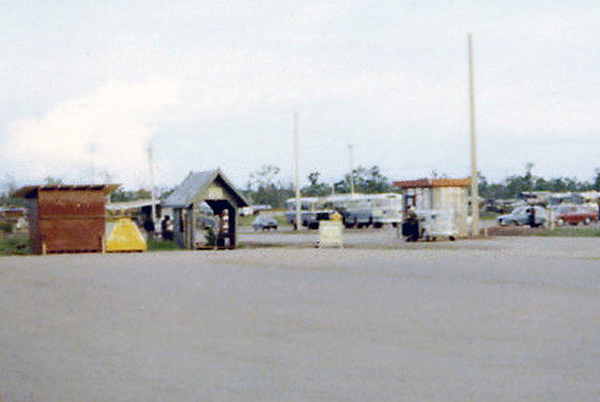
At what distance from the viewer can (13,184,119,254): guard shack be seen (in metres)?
31.8

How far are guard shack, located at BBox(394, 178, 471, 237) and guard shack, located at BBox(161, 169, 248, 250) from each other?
829cm

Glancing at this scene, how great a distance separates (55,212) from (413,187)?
1639 centimetres

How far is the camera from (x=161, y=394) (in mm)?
7266

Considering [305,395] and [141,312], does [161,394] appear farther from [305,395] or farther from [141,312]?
[141,312]

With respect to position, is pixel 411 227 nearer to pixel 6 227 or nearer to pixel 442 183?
pixel 442 183

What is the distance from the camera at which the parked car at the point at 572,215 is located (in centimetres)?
5369

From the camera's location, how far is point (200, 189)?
1384 inches

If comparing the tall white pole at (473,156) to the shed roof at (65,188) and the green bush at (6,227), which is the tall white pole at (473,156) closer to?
the shed roof at (65,188)

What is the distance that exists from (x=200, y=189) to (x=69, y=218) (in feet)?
18.7

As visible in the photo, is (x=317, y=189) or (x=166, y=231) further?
(x=317, y=189)

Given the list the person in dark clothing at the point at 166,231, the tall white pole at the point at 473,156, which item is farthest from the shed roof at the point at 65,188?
the tall white pole at the point at 473,156

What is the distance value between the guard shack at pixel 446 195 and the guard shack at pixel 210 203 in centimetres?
829

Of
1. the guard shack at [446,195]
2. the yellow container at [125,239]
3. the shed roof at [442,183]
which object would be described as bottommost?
the yellow container at [125,239]

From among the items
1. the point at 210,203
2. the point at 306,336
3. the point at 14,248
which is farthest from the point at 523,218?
the point at 306,336
